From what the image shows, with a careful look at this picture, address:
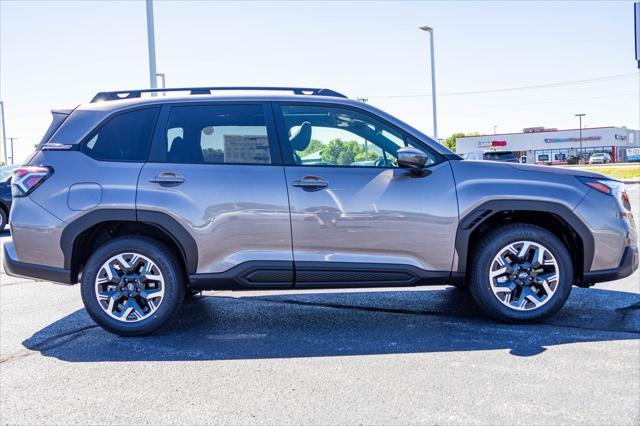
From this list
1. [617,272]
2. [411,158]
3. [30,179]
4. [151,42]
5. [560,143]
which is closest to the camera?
[411,158]

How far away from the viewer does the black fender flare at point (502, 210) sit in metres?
4.82

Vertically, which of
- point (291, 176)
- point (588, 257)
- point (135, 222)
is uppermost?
point (291, 176)

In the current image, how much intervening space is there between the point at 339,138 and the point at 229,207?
1.05m

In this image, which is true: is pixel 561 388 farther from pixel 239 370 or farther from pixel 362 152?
pixel 362 152

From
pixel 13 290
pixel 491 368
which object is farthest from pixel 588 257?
pixel 13 290

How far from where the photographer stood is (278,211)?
472cm

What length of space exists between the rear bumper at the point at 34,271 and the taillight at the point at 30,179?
49 cm

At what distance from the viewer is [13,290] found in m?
7.05

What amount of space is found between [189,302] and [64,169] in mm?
1937

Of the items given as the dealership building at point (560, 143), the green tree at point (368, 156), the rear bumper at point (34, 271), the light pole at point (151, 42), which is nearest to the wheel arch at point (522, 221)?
the green tree at point (368, 156)

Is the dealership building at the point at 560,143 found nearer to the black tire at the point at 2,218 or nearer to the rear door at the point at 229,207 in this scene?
the black tire at the point at 2,218

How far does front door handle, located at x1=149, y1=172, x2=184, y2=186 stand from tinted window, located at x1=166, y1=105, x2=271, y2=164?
0.46 ft

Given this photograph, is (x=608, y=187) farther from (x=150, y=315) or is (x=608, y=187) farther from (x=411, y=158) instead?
(x=150, y=315)

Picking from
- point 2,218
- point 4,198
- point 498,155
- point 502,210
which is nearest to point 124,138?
point 502,210
